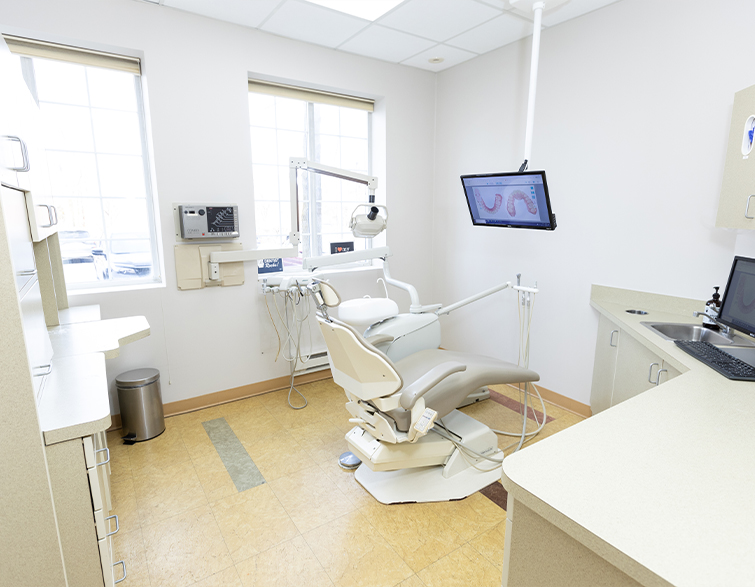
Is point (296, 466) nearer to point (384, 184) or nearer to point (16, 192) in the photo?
point (16, 192)

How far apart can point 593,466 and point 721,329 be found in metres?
1.79

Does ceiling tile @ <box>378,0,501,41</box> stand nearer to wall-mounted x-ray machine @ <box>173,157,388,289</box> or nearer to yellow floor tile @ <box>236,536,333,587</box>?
wall-mounted x-ray machine @ <box>173,157,388,289</box>

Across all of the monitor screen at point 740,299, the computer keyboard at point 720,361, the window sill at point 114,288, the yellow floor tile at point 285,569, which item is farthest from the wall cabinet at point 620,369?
the window sill at point 114,288

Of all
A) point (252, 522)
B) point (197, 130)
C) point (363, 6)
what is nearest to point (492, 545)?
point (252, 522)

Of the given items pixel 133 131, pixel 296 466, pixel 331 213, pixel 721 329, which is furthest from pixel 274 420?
pixel 721 329

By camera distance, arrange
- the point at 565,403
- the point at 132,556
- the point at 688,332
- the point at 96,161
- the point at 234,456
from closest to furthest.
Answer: the point at 132,556 < the point at 688,332 < the point at 234,456 < the point at 96,161 < the point at 565,403

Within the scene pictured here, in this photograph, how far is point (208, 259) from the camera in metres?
3.19

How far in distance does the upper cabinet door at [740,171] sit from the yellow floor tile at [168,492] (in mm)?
3027

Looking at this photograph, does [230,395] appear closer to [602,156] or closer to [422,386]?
[422,386]

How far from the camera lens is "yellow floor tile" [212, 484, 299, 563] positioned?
1.99 metres

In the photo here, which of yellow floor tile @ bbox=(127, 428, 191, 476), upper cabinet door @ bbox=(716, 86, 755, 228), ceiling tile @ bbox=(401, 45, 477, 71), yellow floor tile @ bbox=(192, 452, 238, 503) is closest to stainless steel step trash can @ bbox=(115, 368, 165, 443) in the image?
yellow floor tile @ bbox=(127, 428, 191, 476)

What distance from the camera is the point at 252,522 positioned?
7.00ft

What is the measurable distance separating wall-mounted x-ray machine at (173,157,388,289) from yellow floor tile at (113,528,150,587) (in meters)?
1.65

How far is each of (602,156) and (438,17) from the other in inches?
59.1
